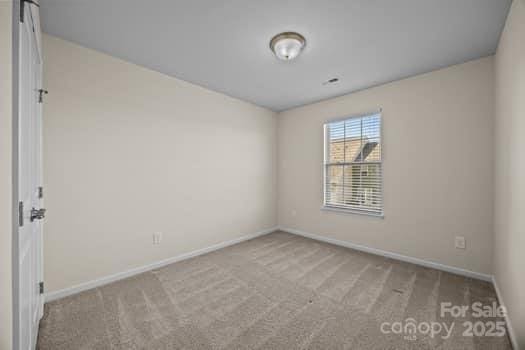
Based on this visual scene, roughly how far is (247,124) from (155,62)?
1.83 meters

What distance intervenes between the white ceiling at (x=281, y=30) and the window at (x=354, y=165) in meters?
0.85

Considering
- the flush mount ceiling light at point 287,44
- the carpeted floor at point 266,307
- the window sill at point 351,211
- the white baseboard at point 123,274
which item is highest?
the flush mount ceiling light at point 287,44

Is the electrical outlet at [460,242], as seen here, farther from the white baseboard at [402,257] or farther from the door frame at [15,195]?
the door frame at [15,195]

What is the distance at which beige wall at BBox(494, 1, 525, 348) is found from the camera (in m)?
1.46

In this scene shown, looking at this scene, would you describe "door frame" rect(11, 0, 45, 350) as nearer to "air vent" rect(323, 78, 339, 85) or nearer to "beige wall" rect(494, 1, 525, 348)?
"beige wall" rect(494, 1, 525, 348)

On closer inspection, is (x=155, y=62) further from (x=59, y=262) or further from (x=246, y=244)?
(x=246, y=244)

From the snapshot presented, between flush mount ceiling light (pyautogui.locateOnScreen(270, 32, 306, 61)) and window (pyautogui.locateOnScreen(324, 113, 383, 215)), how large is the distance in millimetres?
1831

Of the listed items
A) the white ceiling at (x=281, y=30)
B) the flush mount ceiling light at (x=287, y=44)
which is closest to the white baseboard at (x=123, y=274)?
the white ceiling at (x=281, y=30)

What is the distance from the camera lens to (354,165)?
3.62m

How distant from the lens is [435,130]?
2.78 m

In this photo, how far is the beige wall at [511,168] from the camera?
4.81 feet

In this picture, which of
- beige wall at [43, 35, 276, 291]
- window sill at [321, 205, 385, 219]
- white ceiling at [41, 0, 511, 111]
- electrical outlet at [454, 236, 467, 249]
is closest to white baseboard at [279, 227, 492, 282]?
electrical outlet at [454, 236, 467, 249]

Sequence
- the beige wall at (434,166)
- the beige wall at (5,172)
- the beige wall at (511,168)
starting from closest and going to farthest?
the beige wall at (5,172)
the beige wall at (511,168)
the beige wall at (434,166)

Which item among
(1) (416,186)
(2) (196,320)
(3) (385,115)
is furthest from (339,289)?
(3) (385,115)
